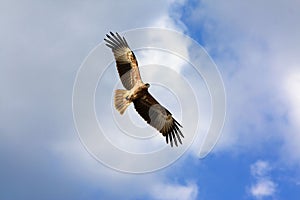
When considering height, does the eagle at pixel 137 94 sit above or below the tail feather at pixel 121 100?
above

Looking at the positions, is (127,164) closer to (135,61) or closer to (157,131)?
(157,131)

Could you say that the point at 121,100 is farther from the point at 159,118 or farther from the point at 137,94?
the point at 159,118

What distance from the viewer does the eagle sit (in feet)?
106

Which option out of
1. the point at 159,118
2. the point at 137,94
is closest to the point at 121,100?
the point at 137,94

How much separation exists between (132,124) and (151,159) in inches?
129

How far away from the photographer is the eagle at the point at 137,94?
3219 centimetres

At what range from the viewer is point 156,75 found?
34500 millimetres

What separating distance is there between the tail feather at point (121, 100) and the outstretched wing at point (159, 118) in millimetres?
1849

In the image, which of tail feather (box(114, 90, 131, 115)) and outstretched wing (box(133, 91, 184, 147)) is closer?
tail feather (box(114, 90, 131, 115))

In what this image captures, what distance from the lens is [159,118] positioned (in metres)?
35.2

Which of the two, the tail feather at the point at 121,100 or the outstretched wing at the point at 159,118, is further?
the outstretched wing at the point at 159,118

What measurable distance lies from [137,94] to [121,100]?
139 cm

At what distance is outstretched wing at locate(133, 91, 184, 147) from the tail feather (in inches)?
72.8

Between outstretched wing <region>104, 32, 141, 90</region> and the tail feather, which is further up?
outstretched wing <region>104, 32, 141, 90</region>
